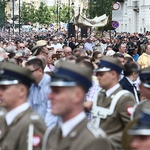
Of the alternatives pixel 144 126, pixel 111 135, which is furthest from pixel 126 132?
pixel 111 135

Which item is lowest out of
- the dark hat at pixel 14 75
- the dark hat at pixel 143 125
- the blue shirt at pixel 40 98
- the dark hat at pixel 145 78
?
the blue shirt at pixel 40 98

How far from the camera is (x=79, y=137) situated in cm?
576

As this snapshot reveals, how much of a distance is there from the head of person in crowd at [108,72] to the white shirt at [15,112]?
2.23 metres

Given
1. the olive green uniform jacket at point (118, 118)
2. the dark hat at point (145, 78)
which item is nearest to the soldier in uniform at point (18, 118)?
the dark hat at point (145, 78)

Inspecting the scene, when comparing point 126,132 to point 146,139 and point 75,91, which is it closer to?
point 75,91

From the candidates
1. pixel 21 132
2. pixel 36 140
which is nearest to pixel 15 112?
pixel 21 132

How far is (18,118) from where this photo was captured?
662 centimetres

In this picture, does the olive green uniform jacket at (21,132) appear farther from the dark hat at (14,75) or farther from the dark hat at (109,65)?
→ the dark hat at (109,65)

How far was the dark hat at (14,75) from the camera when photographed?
6.70 metres

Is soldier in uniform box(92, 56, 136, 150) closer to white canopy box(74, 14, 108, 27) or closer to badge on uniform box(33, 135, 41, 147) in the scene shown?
badge on uniform box(33, 135, 41, 147)

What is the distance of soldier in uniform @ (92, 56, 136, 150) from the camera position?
27.4ft

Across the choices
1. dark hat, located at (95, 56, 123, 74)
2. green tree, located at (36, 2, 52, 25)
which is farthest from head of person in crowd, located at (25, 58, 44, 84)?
green tree, located at (36, 2, 52, 25)

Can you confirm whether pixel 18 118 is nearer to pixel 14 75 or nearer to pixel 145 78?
pixel 14 75

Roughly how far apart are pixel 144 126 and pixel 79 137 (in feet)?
2.47
